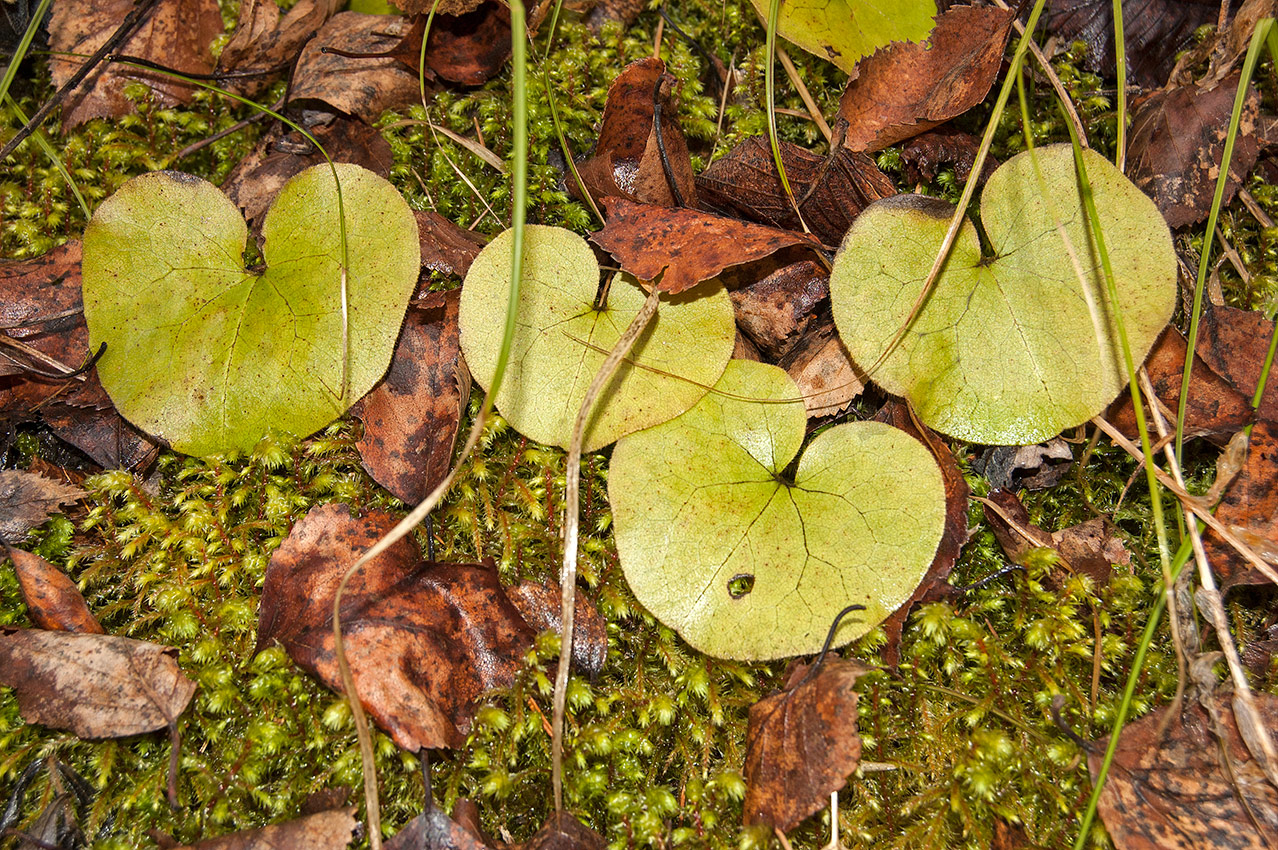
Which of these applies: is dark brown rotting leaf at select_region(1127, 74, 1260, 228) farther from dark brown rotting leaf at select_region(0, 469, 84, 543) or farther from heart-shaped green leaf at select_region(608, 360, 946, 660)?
dark brown rotting leaf at select_region(0, 469, 84, 543)

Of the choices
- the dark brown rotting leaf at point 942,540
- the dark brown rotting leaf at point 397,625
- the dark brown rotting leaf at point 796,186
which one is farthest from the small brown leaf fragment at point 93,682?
the dark brown rotting leaf at point 796,186

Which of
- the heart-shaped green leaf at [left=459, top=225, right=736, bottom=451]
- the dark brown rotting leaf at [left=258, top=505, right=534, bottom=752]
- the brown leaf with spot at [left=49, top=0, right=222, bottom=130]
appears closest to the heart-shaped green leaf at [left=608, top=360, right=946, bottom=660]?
the heart-shaped green leaf at [left=459, top=225, right=736, bottom=451]

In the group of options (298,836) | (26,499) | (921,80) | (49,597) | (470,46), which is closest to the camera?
(298,836)

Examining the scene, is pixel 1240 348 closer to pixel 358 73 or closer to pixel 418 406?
pixel 418 406

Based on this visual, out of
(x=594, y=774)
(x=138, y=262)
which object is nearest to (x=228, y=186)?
(x=138, y=262)

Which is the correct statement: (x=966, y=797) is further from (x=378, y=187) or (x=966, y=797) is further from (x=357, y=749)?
(x=378, y=187)

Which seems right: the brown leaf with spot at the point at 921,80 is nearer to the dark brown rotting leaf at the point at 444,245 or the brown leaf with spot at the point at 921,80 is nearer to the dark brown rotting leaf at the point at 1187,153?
the dark brown rotting leaf at the point at 1187,153

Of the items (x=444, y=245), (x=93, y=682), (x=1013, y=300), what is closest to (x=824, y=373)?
(x=1013, y=300)
